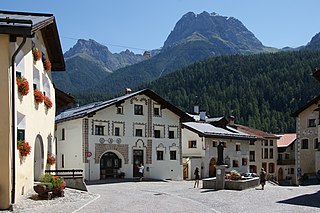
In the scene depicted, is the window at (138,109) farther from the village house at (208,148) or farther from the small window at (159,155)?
the village house at (208,148)

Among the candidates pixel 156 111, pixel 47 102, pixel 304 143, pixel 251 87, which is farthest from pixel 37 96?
pixel 251 87

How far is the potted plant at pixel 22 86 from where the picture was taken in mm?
16950

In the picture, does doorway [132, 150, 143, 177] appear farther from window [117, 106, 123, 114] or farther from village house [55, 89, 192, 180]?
window [117, 106, 123, 114]

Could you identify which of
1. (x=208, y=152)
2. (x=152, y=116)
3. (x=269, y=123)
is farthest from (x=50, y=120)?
(x=269, y=123)

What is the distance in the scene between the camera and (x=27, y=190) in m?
18.1

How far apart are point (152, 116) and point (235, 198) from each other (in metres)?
20.8

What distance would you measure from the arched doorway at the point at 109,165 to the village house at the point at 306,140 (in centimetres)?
2437

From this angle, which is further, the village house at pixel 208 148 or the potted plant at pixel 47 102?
the village house at pixel 208 148

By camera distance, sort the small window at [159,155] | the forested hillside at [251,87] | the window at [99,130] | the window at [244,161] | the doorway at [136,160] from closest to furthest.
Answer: the window at [99,130] → the doorway at [136,160] → the small window at [159,155] → the window at [244,161] → the forested hillside at [251,87]

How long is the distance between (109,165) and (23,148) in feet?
74.3

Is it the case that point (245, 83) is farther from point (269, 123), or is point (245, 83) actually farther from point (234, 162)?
point (234, 162)

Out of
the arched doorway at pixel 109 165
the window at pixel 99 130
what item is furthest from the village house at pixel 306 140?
the window at pixel 99 130

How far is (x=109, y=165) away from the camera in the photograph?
3947cm

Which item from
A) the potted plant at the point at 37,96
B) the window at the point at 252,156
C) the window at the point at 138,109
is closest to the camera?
the potted plant at the point at 37,96
